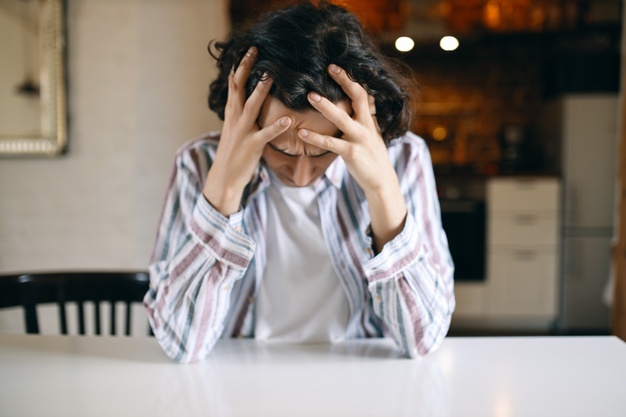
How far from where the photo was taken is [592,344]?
846 millimetres

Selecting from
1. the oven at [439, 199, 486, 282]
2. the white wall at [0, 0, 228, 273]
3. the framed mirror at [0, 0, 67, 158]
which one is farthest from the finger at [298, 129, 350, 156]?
the oven at [439, 199, 486, 282]

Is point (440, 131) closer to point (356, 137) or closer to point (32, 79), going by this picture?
point (32, 79)

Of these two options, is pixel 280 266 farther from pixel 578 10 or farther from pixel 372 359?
pixel 578 10

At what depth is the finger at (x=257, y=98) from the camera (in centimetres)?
73

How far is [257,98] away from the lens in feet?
2.41

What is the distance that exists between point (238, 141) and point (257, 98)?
0.07 meters

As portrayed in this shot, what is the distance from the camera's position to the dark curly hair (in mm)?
726

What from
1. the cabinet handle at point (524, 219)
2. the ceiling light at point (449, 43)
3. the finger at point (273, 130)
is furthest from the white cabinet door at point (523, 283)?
the finger at point (273, 130)

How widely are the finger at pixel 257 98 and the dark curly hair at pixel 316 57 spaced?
0.03 feet

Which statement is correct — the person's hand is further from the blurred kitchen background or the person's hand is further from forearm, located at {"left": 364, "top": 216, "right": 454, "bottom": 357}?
the blurred kitchen background

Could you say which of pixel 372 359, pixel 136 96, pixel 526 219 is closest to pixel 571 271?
pixel 526 219

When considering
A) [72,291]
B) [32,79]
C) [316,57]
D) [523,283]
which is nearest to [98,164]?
[32,79]

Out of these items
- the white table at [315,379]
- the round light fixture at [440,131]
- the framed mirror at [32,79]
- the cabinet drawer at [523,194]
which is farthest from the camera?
the round light fixture at [440,131]

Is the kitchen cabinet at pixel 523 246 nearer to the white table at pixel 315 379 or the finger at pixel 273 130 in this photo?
the white table at pixel 315 379
